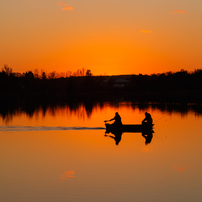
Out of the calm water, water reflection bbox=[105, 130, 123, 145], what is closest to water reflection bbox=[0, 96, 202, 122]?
water reflection bbox=[105, 130, 123, 145]

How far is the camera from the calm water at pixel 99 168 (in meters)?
13.2

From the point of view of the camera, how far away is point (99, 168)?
662 inches

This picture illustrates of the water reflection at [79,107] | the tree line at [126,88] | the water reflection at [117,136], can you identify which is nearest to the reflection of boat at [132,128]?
the water reflection at [117,136]

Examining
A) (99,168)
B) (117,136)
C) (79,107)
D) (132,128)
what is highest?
(79,107)

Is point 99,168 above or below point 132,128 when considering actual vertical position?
below

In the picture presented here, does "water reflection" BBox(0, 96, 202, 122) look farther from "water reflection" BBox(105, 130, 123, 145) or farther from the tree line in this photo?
the tree line

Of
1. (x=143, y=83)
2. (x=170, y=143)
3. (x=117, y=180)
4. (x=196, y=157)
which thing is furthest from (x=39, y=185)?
(x=143, y=83)

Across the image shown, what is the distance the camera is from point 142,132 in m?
29.0

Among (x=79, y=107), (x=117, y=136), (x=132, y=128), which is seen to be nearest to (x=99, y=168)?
(x=117, y=136)

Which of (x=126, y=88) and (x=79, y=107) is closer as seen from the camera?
(x=79, y=107)

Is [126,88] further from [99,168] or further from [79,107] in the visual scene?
[99,168]

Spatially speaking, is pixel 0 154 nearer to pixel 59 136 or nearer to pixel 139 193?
pixel 59 136

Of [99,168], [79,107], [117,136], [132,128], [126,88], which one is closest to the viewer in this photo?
[99,168]

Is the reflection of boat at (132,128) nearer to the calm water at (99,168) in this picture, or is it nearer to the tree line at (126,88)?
the calm water at (99,168)
